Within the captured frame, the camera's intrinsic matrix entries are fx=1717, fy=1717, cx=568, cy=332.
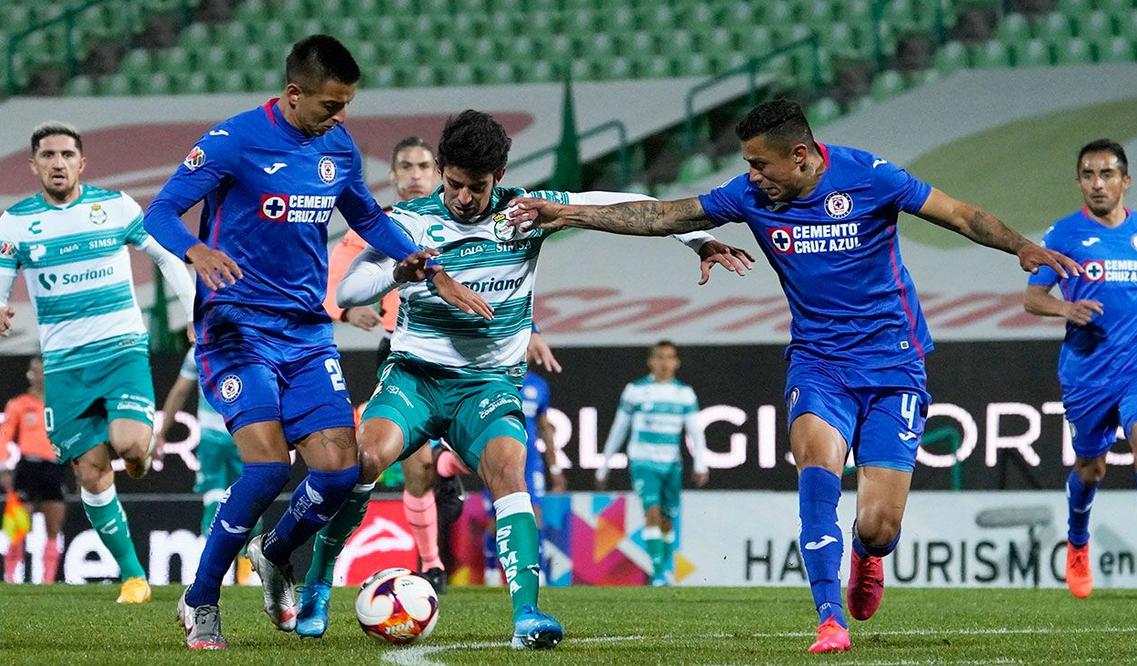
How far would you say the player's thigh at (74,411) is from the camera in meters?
Answer: 9.43

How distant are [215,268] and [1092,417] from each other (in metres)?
6.03

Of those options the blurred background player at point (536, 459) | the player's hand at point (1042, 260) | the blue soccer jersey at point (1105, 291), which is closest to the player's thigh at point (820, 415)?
the player's hand at point (1042, 260)

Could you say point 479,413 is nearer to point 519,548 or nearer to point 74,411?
point 519,548

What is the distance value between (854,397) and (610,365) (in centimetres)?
931

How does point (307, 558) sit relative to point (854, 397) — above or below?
below

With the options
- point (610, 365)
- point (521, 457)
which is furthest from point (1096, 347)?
point (610, 365)

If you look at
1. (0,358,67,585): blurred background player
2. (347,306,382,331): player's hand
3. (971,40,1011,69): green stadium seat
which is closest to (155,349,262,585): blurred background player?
(0,358,67,585): blurred background player

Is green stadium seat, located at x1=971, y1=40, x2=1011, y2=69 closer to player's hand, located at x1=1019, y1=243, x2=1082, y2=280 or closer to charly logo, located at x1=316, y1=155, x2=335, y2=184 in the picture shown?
player's hand, located at x1=1019, y1=243, x2=1082, y2=280

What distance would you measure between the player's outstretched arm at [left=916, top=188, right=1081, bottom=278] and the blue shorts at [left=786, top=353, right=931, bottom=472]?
0.64m

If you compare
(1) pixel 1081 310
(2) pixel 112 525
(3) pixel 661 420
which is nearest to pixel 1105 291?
(1) pixel 1081 310

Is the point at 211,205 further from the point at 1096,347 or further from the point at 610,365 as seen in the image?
the point at 610,365

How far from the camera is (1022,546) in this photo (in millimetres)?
13469

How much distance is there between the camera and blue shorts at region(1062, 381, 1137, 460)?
32.3 ft

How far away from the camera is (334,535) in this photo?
6.95 meters
